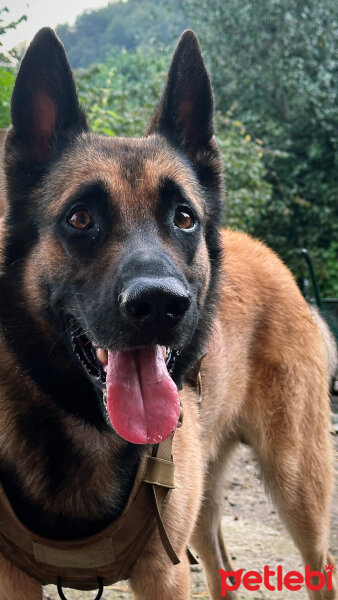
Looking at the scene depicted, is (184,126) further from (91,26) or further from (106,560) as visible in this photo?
(91,26)

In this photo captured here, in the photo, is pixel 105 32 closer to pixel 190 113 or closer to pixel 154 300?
pixel 190 113

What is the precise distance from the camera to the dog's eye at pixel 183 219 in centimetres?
232

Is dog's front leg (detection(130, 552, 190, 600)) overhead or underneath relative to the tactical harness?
underneath

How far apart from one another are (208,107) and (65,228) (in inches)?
32.1

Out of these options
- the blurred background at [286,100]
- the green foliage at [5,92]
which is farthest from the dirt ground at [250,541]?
the blurred background at [286,100]

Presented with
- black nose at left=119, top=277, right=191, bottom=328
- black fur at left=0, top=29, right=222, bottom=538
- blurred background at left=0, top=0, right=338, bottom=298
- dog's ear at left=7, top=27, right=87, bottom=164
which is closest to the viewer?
black nose at left=119, top=277, right=191, bottom=328

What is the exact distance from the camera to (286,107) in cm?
1600

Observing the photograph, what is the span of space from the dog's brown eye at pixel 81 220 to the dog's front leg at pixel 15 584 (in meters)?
1.03

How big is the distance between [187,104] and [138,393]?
46.0 inches

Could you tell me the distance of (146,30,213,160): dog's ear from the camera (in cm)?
251

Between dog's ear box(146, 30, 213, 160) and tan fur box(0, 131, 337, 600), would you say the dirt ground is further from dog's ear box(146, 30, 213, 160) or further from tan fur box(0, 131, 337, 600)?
dog's ear box(146, 30, 213, 160)

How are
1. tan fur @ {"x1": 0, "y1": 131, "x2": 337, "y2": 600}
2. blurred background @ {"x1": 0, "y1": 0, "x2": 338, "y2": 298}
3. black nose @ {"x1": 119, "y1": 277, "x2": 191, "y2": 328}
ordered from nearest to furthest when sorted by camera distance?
black nose @ {"x1": 119, "y1": 277, "x2": 191, "y2": 328}, tan fur @ {"x1": 0, "y1": 131, "x2": 337, "y2": 600}, blurred background @ {"x1": 0, "y1": 0, "x2": 338, "y2": 298}

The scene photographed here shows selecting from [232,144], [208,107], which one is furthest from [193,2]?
[208,107]

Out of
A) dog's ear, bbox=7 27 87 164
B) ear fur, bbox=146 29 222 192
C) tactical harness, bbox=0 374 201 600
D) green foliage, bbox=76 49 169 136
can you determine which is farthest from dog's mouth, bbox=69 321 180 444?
green foliage, bbox=76 49 169 136
